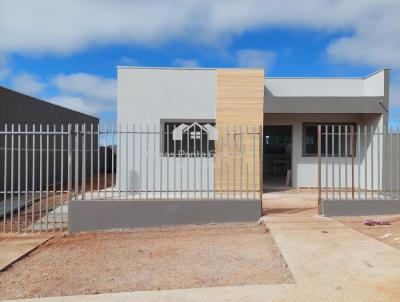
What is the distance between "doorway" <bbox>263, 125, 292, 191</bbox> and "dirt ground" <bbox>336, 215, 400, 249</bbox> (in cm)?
560

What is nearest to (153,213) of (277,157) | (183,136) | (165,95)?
(183,136)

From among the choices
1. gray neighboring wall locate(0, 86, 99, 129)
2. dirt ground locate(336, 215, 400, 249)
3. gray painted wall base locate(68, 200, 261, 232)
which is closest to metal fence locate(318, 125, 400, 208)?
dirt ground locate(336, 215, 400, 249)

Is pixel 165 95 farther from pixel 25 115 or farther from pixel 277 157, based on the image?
pixel 277 157

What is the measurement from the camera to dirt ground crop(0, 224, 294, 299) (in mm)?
5531

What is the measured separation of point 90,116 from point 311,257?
20371mm

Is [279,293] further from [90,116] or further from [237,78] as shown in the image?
[90,116]

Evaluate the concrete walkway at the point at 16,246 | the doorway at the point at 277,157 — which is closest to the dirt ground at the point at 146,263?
the concrete walkway at the point at 16,246

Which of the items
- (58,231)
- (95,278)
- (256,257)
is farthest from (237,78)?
(95,278)

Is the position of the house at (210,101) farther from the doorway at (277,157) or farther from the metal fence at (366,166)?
the doorway at (277,157)

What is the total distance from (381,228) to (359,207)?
124cm

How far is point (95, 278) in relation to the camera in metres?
5.86

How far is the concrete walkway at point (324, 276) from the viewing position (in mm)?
4918

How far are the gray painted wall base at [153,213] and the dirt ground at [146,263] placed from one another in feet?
1.06

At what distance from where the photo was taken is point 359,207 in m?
9.91
